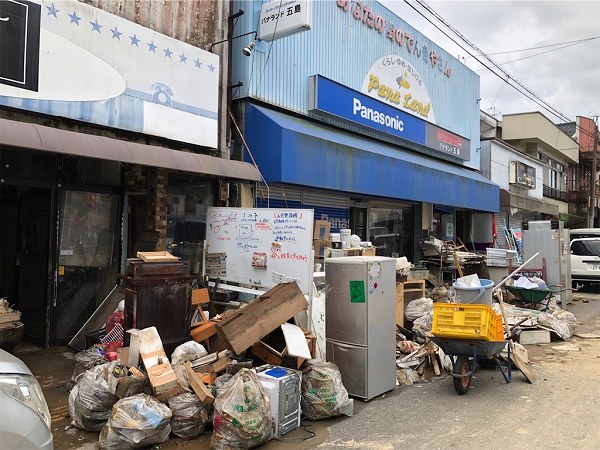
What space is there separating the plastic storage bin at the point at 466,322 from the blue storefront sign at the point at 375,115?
5700 millimetres

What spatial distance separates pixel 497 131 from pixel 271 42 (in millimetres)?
20411

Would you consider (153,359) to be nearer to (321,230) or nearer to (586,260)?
(321,230)

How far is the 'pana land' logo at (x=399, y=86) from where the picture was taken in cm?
1241

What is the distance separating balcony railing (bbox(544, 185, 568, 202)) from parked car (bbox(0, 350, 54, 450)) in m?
30.2

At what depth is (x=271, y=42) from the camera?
30.7 ft

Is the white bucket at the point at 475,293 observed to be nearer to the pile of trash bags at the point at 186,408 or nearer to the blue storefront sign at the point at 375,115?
the pile of trash bags at the point at 186,408

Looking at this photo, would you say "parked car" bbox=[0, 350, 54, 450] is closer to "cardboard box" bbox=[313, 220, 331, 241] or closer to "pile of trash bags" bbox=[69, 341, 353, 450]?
"pile of trash bags" bbox=[69, 341, 353, 450]

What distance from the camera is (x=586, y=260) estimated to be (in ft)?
55.6

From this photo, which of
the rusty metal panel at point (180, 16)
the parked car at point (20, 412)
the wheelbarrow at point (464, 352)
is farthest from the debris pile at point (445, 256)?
the parked car at point (20, 412)

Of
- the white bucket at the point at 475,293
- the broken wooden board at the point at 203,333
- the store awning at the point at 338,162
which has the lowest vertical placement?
the broken wooden board at the point at 203,333

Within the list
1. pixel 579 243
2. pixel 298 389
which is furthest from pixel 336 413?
pixel 579 243

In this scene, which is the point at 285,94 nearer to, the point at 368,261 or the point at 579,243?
the point at 368,261

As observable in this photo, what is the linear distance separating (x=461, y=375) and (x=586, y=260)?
13526 mm

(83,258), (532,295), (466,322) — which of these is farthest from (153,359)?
(532,295)
